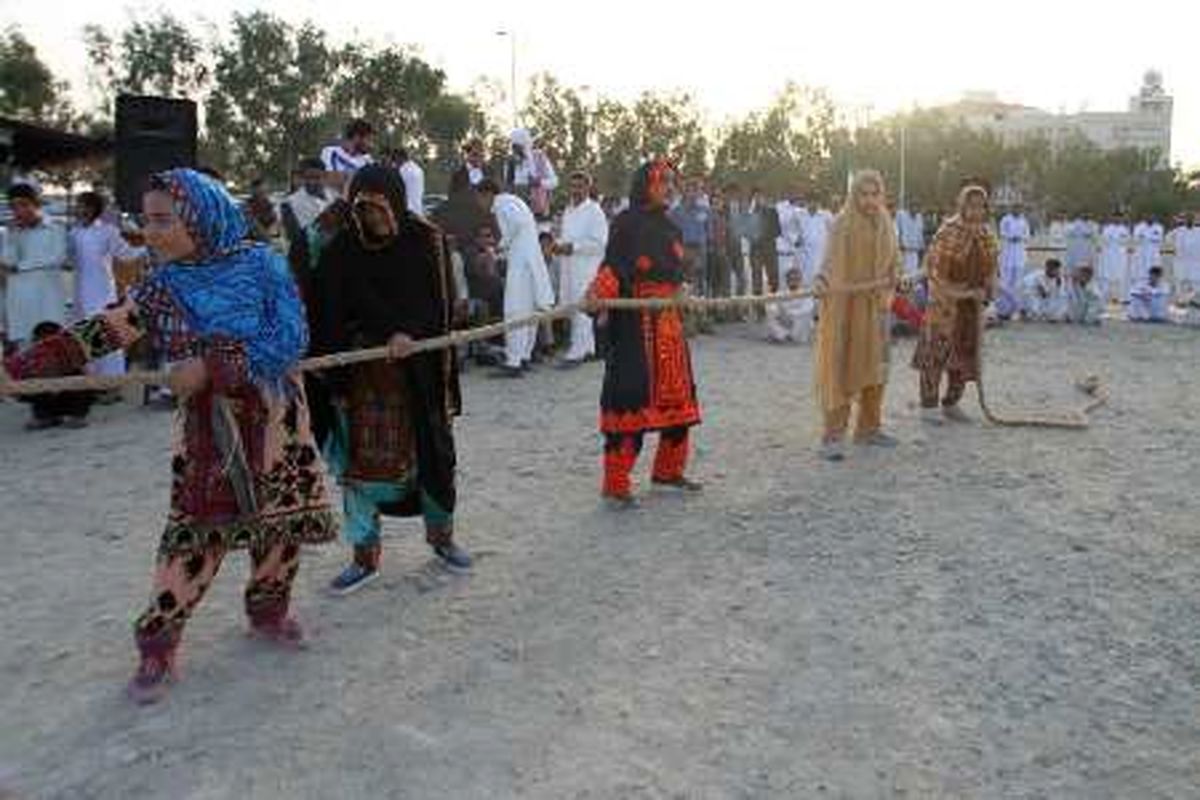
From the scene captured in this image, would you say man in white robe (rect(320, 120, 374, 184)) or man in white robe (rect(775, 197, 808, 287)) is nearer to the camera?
man in white robe (rect(320, 120, 374, 184))

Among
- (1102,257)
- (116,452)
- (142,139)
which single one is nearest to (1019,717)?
(116,452)

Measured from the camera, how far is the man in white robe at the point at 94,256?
975 cm

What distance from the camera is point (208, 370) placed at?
3.68 metres

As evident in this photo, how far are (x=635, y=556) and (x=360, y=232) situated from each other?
70.0 inches

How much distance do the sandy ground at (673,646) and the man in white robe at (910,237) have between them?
41.3 ft

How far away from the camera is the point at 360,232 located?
15.1ft

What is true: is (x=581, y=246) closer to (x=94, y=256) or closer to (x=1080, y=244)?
(x=94, y=256)

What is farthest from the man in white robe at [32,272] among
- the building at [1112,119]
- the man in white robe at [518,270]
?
the building at [1112,119]

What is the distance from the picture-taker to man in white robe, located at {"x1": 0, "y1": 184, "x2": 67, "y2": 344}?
9.53 meters

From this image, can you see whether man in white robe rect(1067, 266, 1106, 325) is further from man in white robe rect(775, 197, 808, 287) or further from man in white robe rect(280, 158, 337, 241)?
man in white robe rect(280, 158, 337, 241)

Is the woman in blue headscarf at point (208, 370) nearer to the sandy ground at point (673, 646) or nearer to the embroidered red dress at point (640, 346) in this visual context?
the sandy ground at point (673, 646)

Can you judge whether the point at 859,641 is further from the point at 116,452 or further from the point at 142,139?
the point at 142,139

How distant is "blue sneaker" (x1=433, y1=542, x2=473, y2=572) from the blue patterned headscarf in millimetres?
1468

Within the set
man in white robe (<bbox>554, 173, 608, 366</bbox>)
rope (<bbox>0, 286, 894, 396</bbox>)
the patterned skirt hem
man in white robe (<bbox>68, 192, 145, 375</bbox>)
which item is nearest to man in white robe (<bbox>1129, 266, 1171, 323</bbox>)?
man in white robe (<bbox>554, 173, 608, 366</bbox>)
